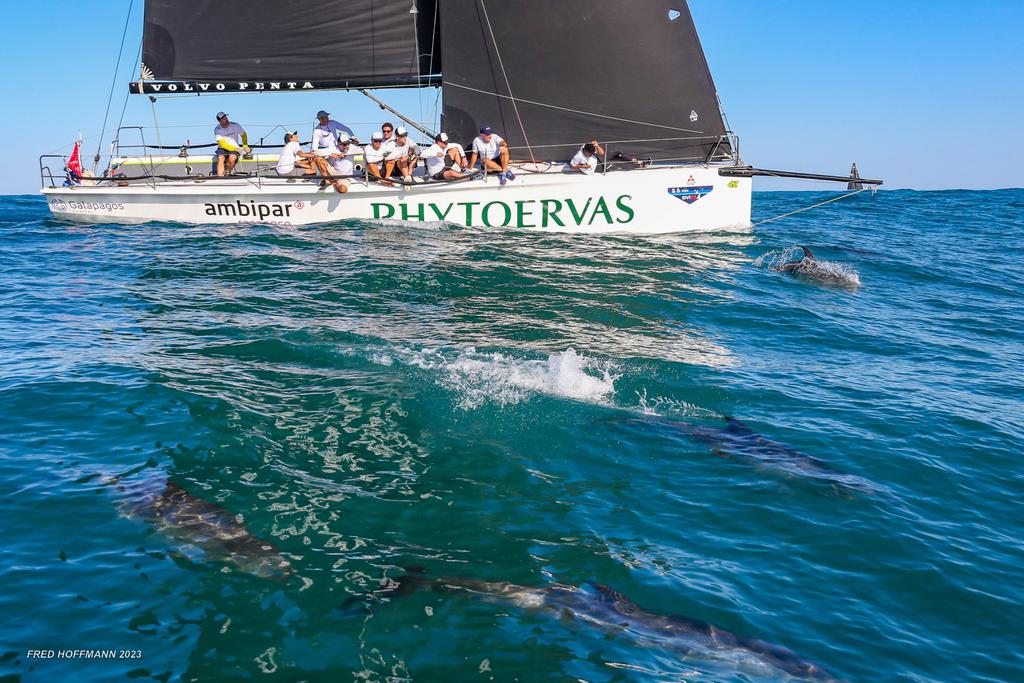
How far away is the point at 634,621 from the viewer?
5.36 metres

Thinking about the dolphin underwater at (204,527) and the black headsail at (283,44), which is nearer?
the dolphin underwater at (204,527)

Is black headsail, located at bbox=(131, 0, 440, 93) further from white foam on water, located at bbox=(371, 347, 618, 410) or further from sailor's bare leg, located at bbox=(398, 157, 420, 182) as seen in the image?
white foam on water, located at bbox=(371, 347, 618, 410)

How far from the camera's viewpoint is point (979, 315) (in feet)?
49.3

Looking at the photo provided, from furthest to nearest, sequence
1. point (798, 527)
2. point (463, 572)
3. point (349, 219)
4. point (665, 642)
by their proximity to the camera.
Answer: point (349, 219) → point (798, 527) → point (463, 572) → point (665, 642)

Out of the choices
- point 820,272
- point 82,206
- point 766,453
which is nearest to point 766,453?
point 766,453

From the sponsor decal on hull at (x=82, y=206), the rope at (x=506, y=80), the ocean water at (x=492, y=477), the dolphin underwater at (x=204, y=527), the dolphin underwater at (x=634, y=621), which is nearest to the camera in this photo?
the dolphin underwater at (x=634, y=621)

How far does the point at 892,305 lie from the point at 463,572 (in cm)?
1294

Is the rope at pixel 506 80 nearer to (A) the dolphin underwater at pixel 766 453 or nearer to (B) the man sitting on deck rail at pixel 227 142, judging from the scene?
(B) the man sitting on deck rail at pixel 227 142

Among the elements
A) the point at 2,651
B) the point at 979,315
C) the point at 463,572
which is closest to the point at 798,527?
the point at 463,572

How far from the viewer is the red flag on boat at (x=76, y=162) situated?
65.8ft

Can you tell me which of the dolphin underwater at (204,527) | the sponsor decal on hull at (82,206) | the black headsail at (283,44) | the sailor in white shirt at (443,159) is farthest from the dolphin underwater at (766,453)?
the sponsor decal on hull at (82,206)

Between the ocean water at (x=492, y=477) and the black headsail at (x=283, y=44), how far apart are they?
6.98m

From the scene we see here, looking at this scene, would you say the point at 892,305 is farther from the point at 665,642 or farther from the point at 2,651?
the point at 2,651

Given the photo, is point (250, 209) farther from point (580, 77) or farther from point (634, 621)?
point (634, 621)
